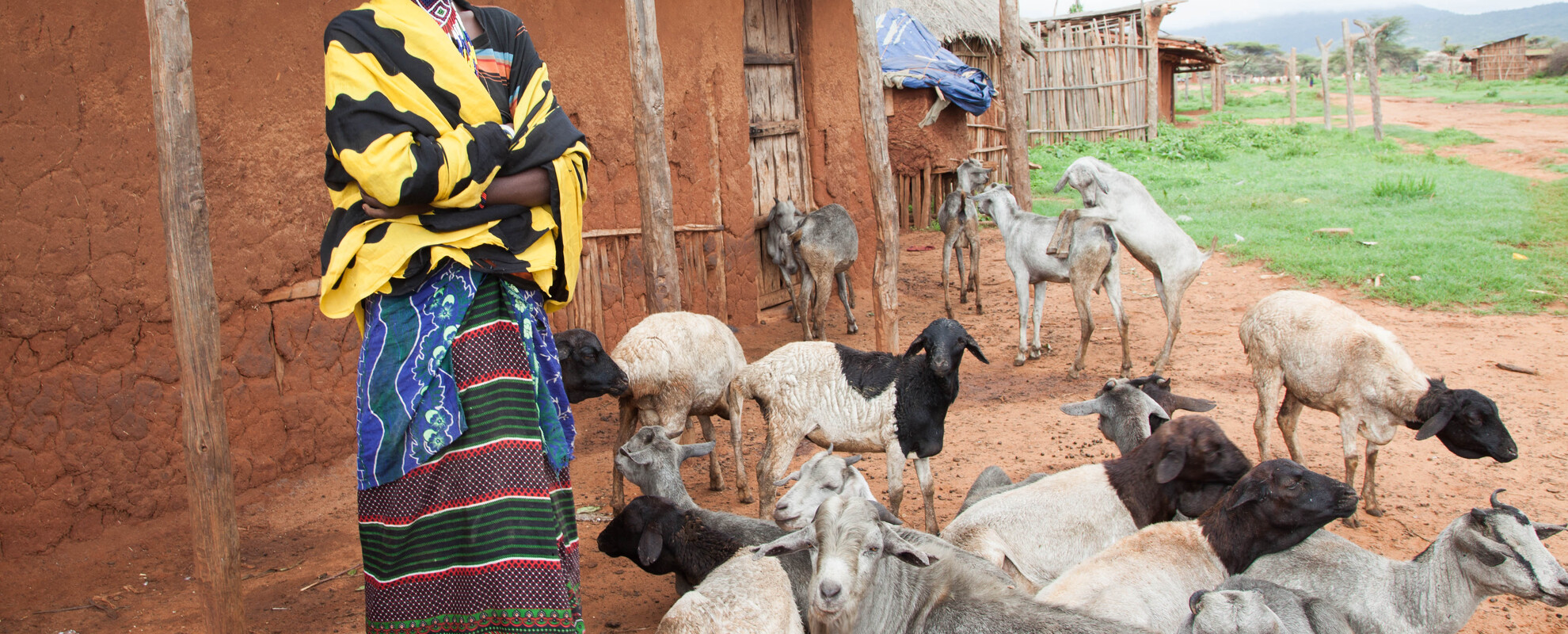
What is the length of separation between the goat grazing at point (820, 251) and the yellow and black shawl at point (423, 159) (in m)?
6.63

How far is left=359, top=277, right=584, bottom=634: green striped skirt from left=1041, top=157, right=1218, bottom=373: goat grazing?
6483 millimetres

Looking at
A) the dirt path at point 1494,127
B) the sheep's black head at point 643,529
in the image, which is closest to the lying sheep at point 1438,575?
the sheep's black head at point 643,529

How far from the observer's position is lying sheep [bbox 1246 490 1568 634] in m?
3.68

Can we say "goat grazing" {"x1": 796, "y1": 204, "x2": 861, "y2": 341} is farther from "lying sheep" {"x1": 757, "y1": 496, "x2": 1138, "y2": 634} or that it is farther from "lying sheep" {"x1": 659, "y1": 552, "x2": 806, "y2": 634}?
"lying sheep" {"x1": 757, "y1": 496, "x2": 1138, "y2": 634}

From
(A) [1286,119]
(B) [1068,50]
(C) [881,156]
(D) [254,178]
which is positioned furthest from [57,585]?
(A) [1286,119]

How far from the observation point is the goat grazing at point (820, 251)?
9516 millimetres

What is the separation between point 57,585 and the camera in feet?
16.0

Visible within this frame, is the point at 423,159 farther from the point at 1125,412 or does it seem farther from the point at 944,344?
the point at 1125,412

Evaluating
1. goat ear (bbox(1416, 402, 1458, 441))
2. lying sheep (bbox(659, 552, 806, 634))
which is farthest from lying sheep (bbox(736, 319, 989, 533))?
goat ear (bbox(1416, 402, 1458, 441))

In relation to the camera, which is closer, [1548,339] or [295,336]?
[295,336]

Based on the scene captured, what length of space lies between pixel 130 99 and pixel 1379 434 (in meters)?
6.78

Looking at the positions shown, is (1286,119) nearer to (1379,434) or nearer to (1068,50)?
(1068,50)

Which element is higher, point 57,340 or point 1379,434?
point 57,340

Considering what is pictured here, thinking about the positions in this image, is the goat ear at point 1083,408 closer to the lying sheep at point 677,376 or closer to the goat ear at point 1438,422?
the goat ear at point 1438,422
